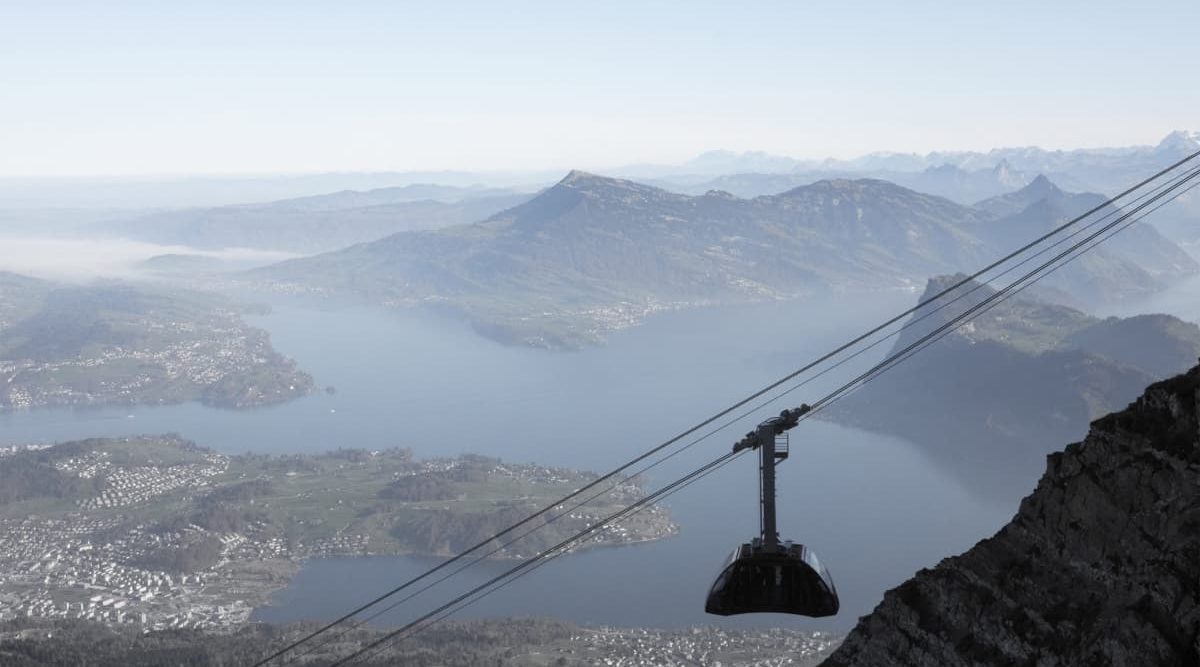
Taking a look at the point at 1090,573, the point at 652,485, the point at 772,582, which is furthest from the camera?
the point at 652,485

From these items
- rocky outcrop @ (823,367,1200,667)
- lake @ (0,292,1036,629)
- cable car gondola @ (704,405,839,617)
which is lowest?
lake @ (0,292,1036,629)

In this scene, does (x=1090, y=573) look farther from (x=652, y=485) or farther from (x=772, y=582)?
(x=652, y=485)

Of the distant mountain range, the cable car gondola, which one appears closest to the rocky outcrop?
the cable car gondola

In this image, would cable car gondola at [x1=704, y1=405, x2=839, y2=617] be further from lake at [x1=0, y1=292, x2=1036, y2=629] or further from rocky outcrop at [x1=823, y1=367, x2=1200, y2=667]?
lake at [x1=0, y1=292, x2=1036, y2=629]

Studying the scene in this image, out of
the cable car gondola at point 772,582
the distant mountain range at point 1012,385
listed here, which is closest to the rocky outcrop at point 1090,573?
the cable car gondola at point 772,582

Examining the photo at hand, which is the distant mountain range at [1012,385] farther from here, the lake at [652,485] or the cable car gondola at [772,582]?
the cable car gondola at [772,582]

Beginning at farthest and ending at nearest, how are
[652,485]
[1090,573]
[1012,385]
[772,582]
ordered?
[1012,385], [652,485], [772,582], [1090,573]

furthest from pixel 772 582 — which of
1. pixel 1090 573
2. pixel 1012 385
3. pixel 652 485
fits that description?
pixel 1012 385
